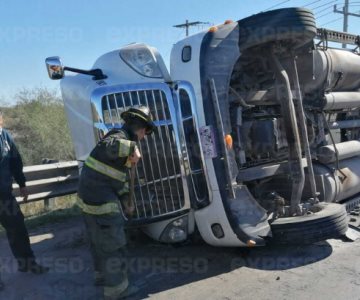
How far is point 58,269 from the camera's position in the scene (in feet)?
13.3

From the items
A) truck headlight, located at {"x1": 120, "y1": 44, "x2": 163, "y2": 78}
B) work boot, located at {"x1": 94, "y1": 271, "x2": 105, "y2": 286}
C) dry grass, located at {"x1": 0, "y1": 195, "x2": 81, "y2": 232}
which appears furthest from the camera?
dry grass, located at {"x1": 0, "y1": 195, "x2": 81, "y2": 232}

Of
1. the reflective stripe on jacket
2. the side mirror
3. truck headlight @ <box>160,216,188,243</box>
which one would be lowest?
truck headlight @ <box>160,216,188,243</box>

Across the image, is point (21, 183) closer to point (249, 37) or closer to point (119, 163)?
point (119, 163)

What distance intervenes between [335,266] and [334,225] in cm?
36

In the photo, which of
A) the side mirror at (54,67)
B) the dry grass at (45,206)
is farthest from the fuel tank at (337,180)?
the dry grass at (45,206)

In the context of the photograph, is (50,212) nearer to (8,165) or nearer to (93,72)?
(8,165)

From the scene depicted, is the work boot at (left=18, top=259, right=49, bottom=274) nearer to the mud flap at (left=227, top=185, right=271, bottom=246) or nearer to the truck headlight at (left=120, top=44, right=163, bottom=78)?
the mud flap at (left=227, top=185, right=271, bottom=246)

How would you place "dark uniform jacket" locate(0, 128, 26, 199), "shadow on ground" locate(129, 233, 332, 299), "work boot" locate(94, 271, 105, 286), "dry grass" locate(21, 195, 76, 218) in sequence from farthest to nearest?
"dry grass" locate(21, 195, 76, 218), "dark uniform jacket" locate(0, 128, 26, 199), "shadow on ground" locate(129, 233, 332, 299), "work boot" locate(94, 271, 105, 286)

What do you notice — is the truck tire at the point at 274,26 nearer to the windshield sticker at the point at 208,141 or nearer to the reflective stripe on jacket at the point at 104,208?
the windshield sticker at the point at 208,141

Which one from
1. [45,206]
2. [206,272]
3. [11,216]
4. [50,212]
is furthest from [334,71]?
[45,206]

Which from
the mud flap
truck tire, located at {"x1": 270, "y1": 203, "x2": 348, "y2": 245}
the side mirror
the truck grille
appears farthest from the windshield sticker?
the side mirror

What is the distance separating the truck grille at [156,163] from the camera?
141 inches

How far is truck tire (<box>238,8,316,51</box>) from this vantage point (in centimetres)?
385

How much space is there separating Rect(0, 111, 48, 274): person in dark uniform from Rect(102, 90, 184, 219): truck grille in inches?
47.7
